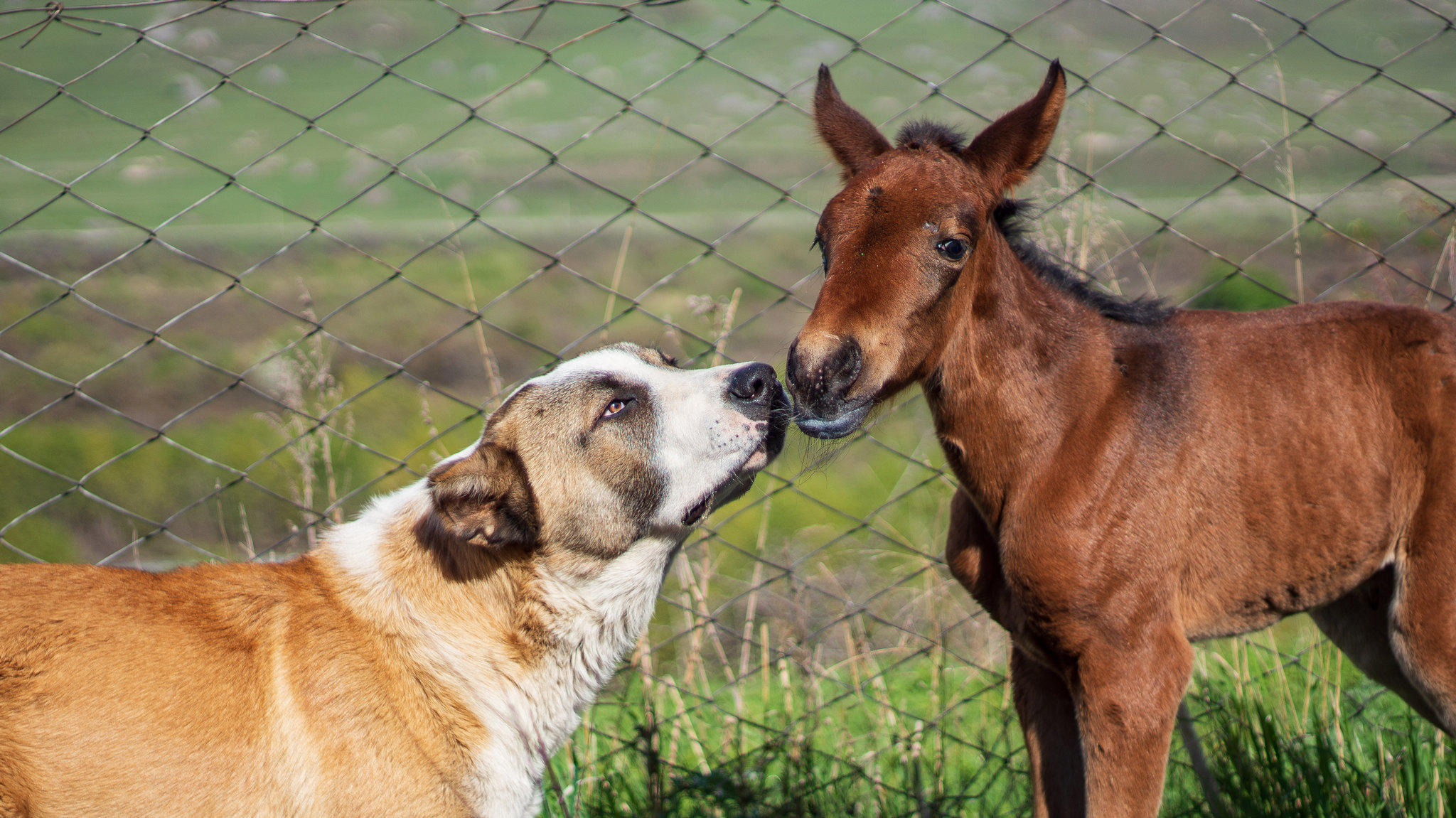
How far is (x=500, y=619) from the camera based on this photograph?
264cm

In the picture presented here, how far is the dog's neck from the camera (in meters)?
2.56

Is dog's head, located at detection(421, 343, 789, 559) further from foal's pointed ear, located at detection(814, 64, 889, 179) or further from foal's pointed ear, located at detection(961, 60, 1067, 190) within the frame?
foal's pointed ear, located at detection(961, 60, 1067, 190)

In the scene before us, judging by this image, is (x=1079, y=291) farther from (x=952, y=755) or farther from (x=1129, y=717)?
(x=952, y=755)

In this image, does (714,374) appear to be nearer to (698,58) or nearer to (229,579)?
(698,58)

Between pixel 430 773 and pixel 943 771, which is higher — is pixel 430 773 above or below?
above

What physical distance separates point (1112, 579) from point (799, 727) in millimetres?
2208

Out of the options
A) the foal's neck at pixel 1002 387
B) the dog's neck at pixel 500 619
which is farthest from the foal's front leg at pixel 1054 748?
the dog's neck at pixel 500 619

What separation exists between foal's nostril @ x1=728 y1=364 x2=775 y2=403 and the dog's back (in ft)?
3.59

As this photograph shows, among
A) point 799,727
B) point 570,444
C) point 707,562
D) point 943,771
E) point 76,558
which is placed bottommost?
point 76,558

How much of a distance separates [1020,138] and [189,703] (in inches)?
93.3

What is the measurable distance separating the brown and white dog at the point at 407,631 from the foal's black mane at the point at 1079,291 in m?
0.78

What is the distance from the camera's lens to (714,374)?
2.73 metres

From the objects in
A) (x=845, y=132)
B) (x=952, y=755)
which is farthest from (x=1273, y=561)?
(x=952, y=755)

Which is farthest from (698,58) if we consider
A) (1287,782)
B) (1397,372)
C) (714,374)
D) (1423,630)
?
(1287,782)
